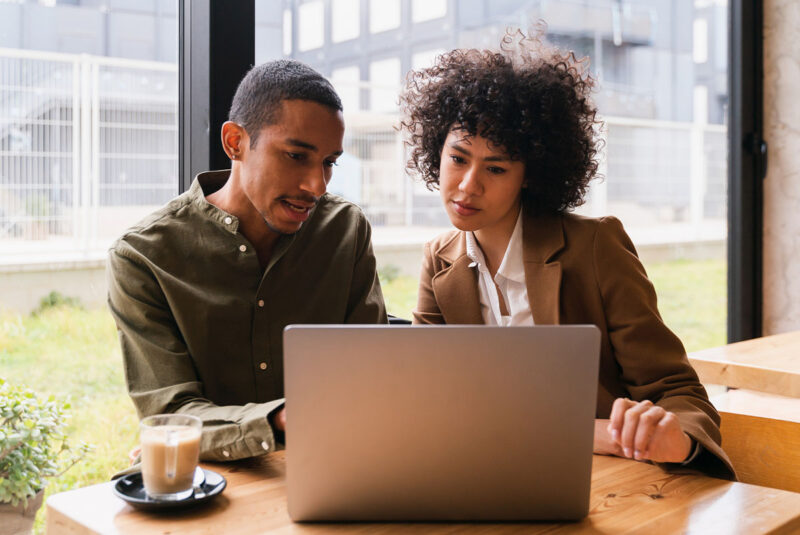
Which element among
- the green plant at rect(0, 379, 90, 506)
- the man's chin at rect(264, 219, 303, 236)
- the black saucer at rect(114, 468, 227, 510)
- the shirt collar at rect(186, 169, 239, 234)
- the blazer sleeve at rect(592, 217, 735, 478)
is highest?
the shirt collar at rect(186, 169, 239, 234)

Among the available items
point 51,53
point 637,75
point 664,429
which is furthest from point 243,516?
point 637,75

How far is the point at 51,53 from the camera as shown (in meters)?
1.90

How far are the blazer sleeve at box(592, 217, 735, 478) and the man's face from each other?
513mm

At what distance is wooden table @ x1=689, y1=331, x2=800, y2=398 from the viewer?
192cm

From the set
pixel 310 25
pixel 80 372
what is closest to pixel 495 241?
pixel 310 25

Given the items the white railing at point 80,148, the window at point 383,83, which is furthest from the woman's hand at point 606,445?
the window at point 383,83

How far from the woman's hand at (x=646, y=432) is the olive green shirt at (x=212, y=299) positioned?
517 mm

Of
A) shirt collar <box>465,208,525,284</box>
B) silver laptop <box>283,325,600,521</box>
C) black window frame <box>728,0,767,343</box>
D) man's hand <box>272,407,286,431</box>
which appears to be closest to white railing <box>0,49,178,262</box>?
shirt collar <box>465,208,525,284</box>

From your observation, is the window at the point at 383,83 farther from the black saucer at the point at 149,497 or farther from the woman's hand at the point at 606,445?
the black saucer at the point at 149,497

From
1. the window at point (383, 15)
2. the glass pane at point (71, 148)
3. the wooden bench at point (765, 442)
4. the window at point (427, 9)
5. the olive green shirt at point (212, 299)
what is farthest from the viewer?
the window at point (427, 9)

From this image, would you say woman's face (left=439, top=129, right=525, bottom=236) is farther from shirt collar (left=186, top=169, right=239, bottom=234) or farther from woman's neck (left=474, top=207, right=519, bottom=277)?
shirt collar (left=186, top=169, right=239, bottom=234)

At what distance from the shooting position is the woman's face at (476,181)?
59.9 inches

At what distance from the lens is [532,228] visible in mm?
1591

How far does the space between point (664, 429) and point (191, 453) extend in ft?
2.08
